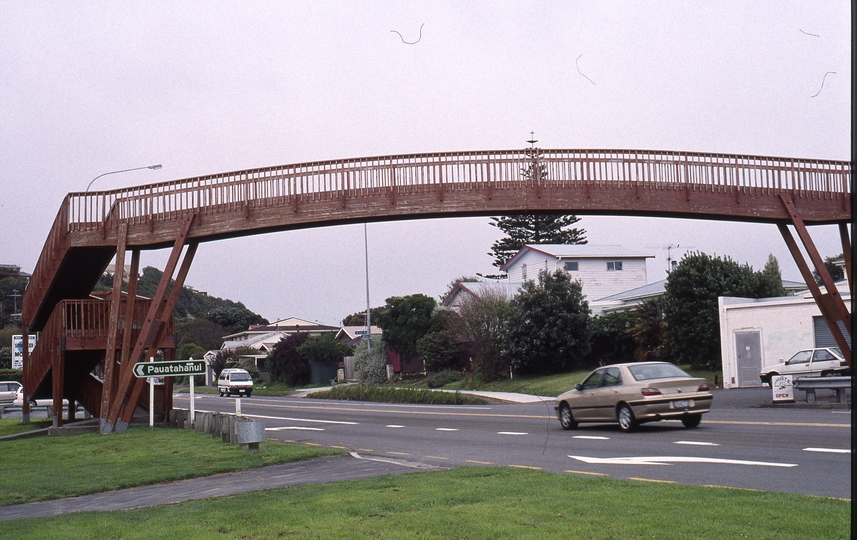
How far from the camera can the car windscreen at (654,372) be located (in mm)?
19266

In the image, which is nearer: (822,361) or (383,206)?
(383,206)

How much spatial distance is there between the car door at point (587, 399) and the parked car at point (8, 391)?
107ft

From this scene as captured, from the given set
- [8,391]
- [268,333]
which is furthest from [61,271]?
[268,333]

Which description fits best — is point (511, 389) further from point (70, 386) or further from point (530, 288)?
point (70, 386)

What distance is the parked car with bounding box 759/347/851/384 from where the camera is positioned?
105ft

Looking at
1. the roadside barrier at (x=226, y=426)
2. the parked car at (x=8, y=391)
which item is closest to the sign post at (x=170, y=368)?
the roadside barrier at (x=226, y=426)

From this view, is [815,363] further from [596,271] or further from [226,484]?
[596,271]

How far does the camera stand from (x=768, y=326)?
122ft

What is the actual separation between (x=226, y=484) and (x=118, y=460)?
5.39 m

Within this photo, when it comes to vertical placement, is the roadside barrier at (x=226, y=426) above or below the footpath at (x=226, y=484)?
above

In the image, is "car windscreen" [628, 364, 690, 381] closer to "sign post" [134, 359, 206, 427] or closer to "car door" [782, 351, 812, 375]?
"sign post" [134, 359, 206, 427]

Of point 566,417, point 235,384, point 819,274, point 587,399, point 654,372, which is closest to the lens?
point 654,372

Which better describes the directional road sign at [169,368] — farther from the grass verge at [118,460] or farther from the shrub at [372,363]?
the shrub at [372,363]

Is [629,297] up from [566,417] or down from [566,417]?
up
